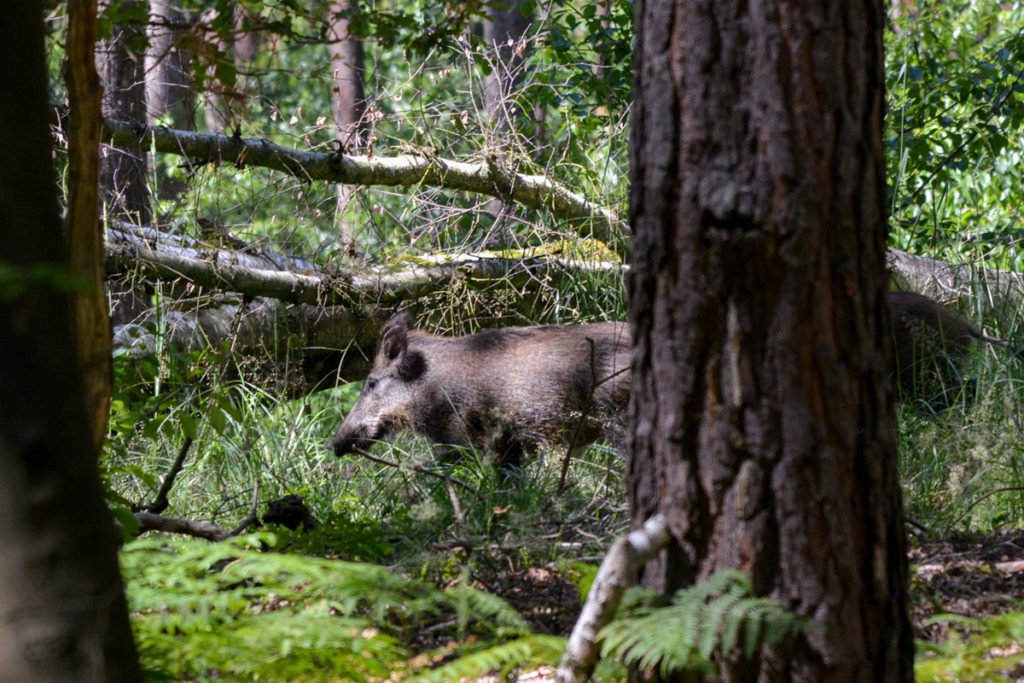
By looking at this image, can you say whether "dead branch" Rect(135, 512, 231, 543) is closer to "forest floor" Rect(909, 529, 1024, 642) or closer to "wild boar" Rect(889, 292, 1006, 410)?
"forest floor" Rect(909, 529, 1024, 642)

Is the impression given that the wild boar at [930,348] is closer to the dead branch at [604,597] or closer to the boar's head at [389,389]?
the boar's head at [389,389]

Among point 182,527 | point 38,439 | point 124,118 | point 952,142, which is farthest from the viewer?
point 952,142

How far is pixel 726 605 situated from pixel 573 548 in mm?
1880

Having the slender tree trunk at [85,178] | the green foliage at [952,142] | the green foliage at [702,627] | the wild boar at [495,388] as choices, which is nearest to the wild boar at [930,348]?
the green foliage at [952,142]

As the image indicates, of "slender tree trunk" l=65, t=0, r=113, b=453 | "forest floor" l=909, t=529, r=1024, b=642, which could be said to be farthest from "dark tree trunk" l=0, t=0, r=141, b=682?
"forest floor" l=909, t=529, r=1024, b=642

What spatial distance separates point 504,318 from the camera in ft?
30.4

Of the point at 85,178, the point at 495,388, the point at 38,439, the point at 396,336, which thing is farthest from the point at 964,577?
the point at 396,336

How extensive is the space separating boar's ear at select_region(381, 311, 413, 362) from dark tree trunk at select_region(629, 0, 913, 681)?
6226 mm

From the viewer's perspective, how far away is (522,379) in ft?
25.3

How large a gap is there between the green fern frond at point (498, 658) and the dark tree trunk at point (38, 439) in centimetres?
71

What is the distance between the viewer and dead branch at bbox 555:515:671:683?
2.20 metres

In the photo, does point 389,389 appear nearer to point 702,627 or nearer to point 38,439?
point 702,627

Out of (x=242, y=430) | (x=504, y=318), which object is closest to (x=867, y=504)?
(x=242, y=430)

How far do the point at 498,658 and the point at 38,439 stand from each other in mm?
1071
